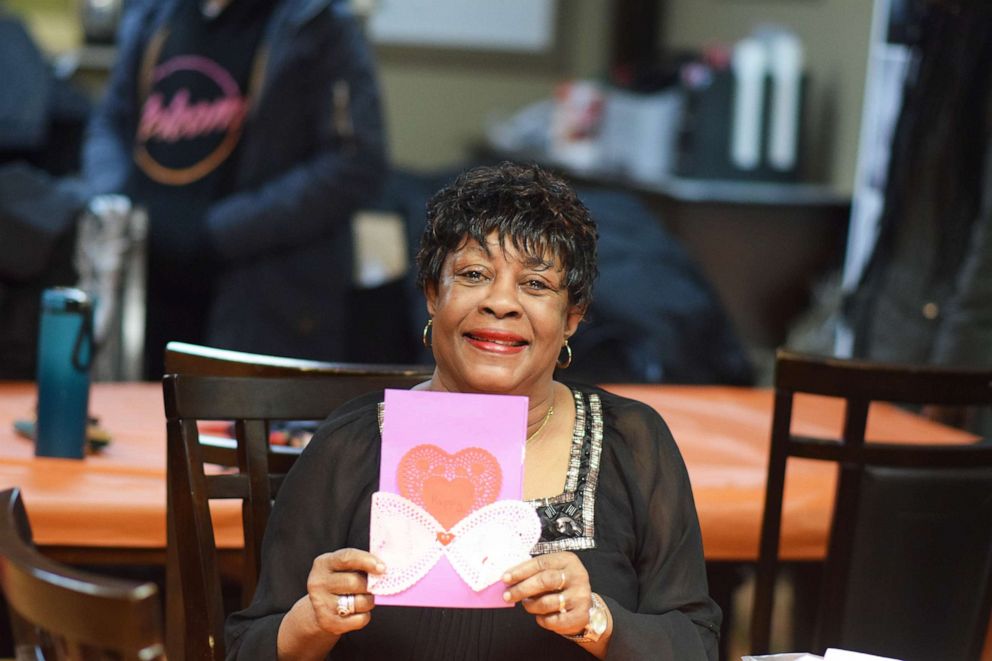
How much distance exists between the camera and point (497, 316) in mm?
1404

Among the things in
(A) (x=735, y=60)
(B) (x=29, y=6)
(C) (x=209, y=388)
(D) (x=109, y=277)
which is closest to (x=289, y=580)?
(C) (x=209, y=388)

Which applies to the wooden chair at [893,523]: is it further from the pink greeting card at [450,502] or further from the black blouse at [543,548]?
the pink greeting card at [450,502]

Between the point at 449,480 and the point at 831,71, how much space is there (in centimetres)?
380

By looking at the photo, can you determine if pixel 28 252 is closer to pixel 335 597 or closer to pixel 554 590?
pixel 335 597

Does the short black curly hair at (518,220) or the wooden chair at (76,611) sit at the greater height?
the short black curly hair at (518,220)

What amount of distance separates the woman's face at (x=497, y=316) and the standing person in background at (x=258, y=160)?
170 centimetres

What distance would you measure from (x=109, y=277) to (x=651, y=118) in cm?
262

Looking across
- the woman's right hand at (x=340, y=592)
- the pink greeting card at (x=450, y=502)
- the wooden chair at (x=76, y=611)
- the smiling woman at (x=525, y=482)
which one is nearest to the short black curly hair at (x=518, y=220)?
the smiling woman at (x=525, y=482)

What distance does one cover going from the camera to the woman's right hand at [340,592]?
1.24m

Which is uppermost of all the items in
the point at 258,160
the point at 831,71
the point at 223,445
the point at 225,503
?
the point at 831,71

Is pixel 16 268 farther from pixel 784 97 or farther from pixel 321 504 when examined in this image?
pixel 784 97

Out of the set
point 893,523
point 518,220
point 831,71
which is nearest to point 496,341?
point 518,220

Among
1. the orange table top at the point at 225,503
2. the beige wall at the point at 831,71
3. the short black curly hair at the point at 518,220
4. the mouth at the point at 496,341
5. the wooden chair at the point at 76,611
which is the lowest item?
the orange table top at the point at 225,503

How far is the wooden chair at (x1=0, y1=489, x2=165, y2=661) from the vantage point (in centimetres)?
90
